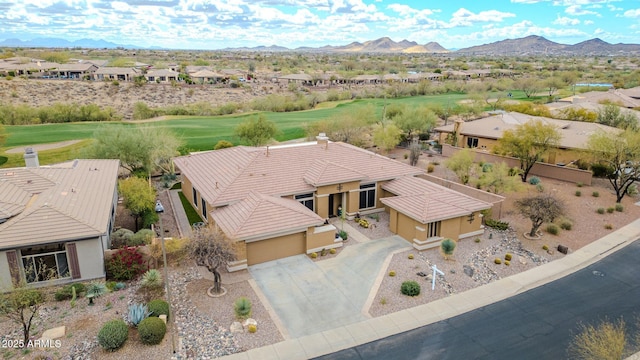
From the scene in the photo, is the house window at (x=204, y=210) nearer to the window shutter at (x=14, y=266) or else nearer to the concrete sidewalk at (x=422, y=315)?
the window shutter at (x=14, y=266)

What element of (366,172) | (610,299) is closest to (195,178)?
(366,172)

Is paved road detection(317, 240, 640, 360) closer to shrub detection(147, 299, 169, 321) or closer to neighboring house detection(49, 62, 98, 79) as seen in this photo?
shrub detection(147, 299, 169, 321)

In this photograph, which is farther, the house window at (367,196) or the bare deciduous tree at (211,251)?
the house window at (367,196)

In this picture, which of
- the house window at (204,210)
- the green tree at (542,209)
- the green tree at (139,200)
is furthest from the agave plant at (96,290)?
the green tree at (542,209)

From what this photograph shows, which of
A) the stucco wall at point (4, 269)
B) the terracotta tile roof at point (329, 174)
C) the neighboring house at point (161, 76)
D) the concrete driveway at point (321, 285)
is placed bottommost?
the concrete driveway at point (321, 285)

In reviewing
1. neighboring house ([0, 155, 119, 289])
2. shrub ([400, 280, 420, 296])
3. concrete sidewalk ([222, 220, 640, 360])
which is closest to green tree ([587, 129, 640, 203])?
concrete sidewalk ([222, 220, 640, 360])

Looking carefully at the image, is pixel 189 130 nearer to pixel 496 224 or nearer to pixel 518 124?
pixel 518 124

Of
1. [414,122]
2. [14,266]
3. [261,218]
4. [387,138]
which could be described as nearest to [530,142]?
[387,138]
